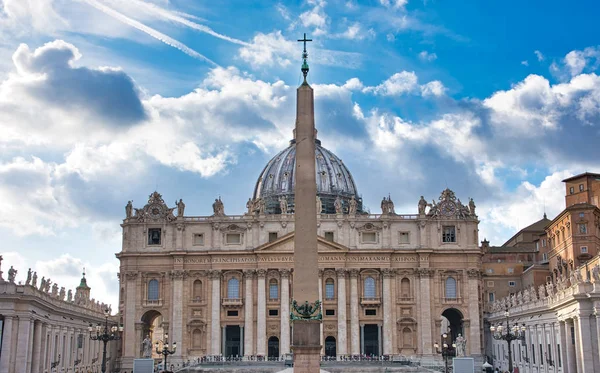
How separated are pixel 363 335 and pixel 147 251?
78.2ft

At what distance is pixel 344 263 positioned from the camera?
85625 mm

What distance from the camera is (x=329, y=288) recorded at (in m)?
86.6

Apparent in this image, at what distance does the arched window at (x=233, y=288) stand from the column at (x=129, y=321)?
31.4 feet

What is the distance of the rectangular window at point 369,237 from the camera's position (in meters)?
86.9

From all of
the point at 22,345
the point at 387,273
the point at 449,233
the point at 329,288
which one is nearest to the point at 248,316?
the point at 329,288

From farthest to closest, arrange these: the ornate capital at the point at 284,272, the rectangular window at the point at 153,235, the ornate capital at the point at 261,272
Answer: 1. the rectangular window at the point at 153,235
2. the ornate capital at the point at 261,272
3. the ornate capital at the point at 284,272

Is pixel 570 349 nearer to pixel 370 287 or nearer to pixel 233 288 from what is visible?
pixel 370 287

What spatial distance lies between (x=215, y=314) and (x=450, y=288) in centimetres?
2419

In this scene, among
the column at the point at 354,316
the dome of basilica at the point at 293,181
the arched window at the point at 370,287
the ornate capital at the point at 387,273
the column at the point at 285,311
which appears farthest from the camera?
the dome of basilica at the point at 293,181

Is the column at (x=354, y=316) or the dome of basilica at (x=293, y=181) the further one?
the dome of basilica at (x=293, y=181)

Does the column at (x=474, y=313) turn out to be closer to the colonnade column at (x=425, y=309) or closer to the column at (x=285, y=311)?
the colonnade column at (x=425, y=309)

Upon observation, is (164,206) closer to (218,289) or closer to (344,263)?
(218,289)

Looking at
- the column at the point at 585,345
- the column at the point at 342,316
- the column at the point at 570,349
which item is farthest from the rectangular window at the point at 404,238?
the column at the point at 585,345

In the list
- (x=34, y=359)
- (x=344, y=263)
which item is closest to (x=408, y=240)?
(x=344, y=263)
